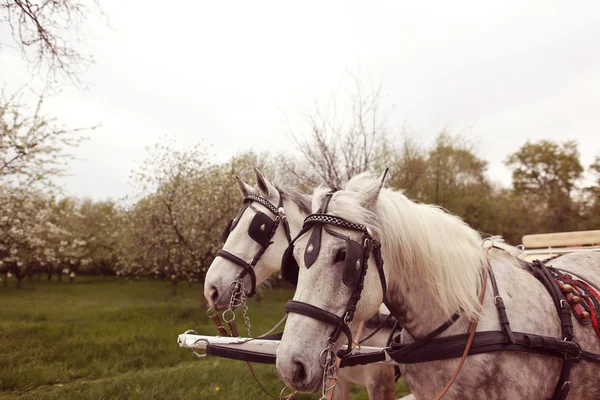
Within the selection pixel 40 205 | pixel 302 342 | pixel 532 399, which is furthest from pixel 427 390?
pixel 40 205

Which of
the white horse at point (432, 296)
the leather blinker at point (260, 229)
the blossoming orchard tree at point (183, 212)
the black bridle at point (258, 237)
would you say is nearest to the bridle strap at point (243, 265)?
the black bridle at point (258, 237)

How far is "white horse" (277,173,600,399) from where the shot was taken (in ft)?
5.67

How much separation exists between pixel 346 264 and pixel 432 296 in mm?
673

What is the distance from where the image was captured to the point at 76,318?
12.2 meters

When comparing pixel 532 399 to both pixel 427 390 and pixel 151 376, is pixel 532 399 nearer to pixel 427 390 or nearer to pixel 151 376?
pixel 427 390

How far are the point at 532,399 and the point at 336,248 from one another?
1.32 metres

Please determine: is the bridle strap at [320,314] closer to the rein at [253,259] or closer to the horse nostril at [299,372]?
the horse nostril at [299,372]

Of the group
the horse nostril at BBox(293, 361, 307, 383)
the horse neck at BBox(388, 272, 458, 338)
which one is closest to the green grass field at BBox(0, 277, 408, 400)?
the horse neck at BBox(388, 272, 458, 338)

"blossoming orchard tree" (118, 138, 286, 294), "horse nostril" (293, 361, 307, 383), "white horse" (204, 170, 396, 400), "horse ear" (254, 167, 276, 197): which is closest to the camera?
"horse nostril" (293, 361, 307, 383)

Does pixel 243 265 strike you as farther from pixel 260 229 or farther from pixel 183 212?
pixel 183 212

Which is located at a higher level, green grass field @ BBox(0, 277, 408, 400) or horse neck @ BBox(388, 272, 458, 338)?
horse neck @ BBox(388, 272, 458, 338)

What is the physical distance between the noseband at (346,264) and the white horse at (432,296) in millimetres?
24

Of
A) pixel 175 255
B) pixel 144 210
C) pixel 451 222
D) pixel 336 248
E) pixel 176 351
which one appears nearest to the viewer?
pixel 336 248

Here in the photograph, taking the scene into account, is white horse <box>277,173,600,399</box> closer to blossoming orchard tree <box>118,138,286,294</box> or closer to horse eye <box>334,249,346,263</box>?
horse eye <box>334,249,346,263</box>
